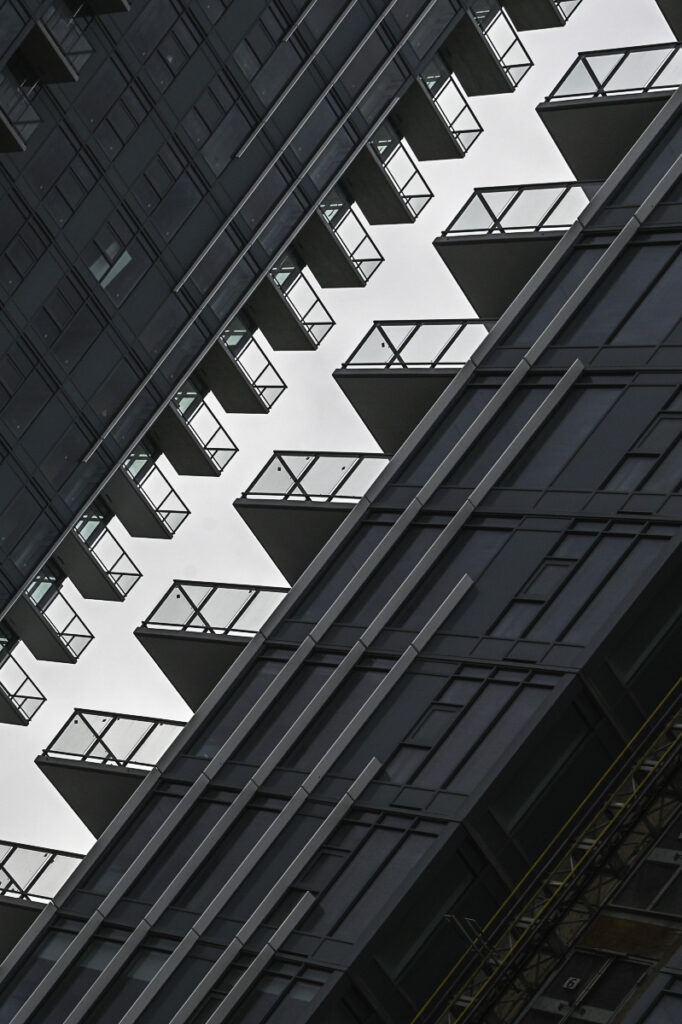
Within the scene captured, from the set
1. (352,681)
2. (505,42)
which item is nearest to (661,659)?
(352,681)

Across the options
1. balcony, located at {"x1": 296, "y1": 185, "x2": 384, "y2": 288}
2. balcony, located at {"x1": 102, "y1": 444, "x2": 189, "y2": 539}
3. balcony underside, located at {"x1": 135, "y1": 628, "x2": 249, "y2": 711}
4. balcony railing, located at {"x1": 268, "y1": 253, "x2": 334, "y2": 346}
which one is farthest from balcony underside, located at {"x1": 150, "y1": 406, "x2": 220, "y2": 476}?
balcony, located at {"x1": 296, "y1": 185, "x2": 384, "y2": 288}

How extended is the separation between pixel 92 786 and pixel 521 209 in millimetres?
16306

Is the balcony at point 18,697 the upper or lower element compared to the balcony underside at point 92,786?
upper

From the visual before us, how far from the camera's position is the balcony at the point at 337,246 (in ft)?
165

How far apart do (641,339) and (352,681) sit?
9040mm

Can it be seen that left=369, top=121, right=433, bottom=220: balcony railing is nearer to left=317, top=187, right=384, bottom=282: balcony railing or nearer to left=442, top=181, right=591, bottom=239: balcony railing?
left=317, top=187, right=384, bottom=282: balcony railing

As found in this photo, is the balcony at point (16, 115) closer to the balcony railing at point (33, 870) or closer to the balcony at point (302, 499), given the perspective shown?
the balcony at point (302, 499)

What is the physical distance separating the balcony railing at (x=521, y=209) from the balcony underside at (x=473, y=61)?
450cm

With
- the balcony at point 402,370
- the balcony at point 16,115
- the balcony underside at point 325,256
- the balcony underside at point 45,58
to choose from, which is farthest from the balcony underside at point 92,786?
the balcony underside at point 45,58

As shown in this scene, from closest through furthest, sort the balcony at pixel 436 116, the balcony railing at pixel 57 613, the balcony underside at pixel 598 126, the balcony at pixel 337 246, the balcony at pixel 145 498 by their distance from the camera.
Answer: the balcony underside at pixel 598 126
the balcony railing at pixel 57 613
the balcony at pixel 145 498
the balcony at pixel 337 246
the balcony at pixel 436 116

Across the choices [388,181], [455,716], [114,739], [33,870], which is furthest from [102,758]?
[388,181]

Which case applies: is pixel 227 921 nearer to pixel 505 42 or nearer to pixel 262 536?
pixel 262 536

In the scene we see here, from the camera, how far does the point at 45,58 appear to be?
4034 cm

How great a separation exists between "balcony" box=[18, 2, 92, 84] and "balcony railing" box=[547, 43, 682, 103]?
1207cm
